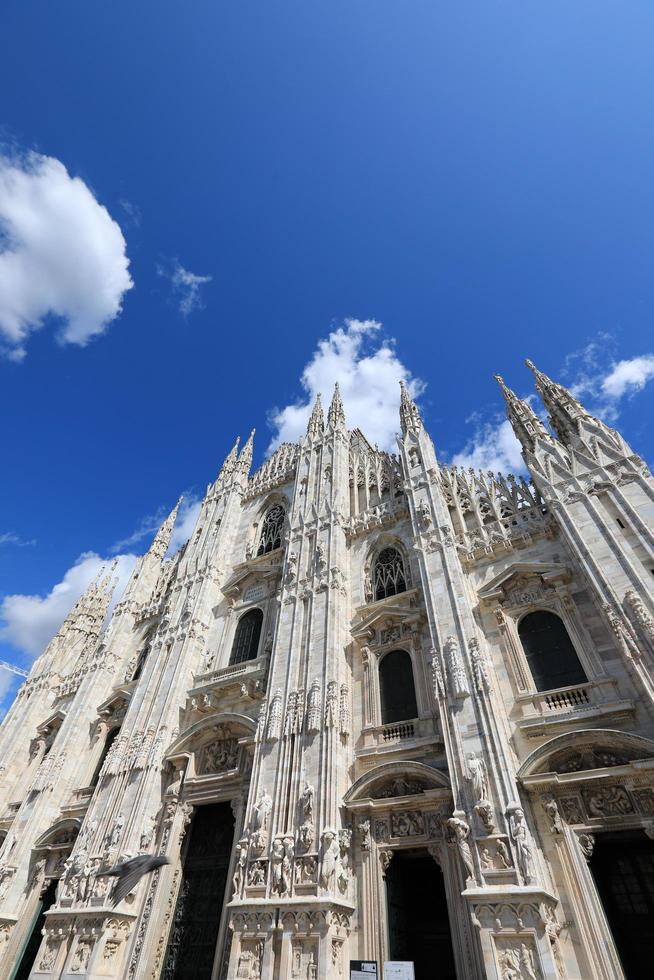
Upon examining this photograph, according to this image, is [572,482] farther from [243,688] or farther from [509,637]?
[243,688]

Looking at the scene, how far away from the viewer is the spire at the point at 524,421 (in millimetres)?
20047

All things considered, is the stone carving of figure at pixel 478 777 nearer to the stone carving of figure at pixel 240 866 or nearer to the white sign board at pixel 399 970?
the white sign board at pixel 399 970

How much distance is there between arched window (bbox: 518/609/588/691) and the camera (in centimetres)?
1426

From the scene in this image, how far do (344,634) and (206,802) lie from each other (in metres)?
7.68

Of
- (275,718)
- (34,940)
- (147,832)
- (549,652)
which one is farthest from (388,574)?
(34,940)

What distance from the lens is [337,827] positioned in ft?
46.0

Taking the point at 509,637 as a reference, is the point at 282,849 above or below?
below

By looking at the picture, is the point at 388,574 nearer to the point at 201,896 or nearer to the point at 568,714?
the point at 568,714

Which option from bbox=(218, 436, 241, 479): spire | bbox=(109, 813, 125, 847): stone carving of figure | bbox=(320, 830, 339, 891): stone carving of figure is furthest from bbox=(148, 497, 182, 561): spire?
bbox=(320, 830, 339, 891): stone carving of figure

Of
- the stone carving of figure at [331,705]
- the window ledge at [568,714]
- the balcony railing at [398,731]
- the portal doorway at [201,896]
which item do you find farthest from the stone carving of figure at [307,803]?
the window ledge at [568,714]

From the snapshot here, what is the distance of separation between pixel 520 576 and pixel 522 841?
7.68 metres

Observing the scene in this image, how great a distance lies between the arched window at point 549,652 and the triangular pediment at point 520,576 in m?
1.07

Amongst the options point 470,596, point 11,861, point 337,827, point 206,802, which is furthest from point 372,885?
point 11,861

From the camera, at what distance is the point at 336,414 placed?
29609mm
